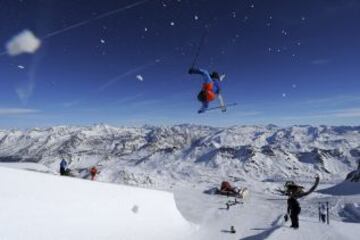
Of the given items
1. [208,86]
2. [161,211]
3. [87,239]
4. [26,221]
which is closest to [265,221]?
[161,211]

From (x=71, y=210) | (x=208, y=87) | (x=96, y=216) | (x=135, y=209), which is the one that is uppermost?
(x=208, y=87)

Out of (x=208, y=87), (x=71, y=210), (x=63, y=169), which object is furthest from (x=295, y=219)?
(x=63, y=169)

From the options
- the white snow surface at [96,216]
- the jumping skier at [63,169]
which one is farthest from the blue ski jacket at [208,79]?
the jumping skier at [63,169]

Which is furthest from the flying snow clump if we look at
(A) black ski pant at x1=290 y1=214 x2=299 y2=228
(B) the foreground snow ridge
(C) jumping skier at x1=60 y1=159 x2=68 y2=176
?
(C) jumping skier at x1=60 y1=159 x2=68 y2=176

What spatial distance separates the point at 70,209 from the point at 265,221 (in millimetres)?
13883

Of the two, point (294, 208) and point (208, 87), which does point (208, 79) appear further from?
point (294, 208)

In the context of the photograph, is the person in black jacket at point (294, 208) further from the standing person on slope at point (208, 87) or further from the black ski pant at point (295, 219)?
the standing person on slope at point (208, 87)

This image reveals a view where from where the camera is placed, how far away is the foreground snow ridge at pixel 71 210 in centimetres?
727

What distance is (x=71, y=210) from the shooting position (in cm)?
870

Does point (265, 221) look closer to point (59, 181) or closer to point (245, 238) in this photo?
point (245, 238)

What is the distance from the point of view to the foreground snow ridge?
286 inches

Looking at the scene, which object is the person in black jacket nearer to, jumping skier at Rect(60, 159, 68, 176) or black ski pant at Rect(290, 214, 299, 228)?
black ski pant at Rect(290, 214, 299, 228)

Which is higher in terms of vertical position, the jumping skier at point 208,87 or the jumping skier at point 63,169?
the jumping skier at point 208,87

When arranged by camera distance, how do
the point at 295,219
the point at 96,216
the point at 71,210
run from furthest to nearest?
the point at 295,219 < the point at 96,216 < the point at 71,210
